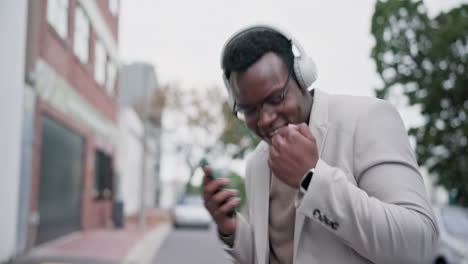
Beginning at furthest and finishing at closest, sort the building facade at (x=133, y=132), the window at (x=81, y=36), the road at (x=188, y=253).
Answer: the building facade at (x=133, y=132), the window at (x=81, y=36), the road at (x=188, y=253)

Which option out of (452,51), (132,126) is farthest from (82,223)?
(132,126)

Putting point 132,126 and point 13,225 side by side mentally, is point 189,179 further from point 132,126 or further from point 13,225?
point 132,126

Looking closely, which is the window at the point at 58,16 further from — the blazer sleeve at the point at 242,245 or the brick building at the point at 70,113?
the blazer sleeve at the point at 242,245

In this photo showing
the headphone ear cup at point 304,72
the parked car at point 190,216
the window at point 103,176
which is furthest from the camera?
the parked car at point 190,216

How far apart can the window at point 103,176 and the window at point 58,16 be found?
22.6ft

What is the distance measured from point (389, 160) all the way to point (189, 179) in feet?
3.20

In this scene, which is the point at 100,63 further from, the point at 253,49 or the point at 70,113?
the point at 253,49

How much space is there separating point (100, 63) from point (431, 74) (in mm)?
10999

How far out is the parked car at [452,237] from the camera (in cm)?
758

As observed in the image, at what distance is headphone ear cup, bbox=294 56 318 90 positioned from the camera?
63.1 inches

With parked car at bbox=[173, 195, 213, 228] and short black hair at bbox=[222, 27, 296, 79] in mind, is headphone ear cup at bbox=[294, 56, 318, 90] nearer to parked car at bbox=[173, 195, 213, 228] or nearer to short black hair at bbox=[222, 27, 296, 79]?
short black hair at bbox=[222, 27, 296, 79]

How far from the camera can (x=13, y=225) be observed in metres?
Answer: 9.42

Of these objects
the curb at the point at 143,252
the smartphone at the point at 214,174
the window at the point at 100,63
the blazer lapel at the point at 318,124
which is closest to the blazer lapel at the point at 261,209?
the smartphone at the point at 214,174

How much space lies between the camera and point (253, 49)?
153cm
